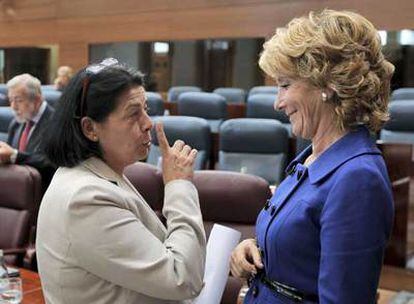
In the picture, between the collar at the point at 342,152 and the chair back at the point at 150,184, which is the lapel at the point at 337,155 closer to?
the collar at the point at 342,152

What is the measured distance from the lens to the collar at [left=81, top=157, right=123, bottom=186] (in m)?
1.22

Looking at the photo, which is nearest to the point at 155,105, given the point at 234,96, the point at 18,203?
the point at 234,96

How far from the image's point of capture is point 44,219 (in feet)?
3.83

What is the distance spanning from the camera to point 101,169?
1.24 m

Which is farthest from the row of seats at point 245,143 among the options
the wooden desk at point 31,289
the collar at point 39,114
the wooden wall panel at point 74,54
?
the wooden wall panel at point 74,54

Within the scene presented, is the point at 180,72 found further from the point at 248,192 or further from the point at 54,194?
the point at 54,194

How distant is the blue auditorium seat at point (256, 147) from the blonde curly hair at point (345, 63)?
332cm

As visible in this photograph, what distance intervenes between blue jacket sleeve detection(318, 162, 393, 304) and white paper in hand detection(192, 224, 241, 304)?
539mm

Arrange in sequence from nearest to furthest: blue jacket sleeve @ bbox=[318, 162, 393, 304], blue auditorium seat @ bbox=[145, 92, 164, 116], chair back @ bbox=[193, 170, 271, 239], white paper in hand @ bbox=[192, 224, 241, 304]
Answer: blue jacket sleeve @ bbox=[318, 162, 393, 304] < white paper in hand @ bbox=[192, 224, 241, 304] < chair back @ bbox=[193, 170, 271, 239] < blue auditorium seat @ bbox=[145, 92, 164, 116]

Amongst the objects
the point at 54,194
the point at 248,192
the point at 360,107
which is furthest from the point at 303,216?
the point at 248,192

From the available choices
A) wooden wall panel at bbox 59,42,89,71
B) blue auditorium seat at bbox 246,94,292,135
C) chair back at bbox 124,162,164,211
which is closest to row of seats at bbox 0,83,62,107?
wooden wall panel at bbox 59,42,89,71

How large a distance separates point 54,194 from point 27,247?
1857 millimetres

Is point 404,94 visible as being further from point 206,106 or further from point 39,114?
point 39,114

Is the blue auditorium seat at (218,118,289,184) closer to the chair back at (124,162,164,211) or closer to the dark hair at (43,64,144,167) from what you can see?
the chair back at (124,162,164,211)
